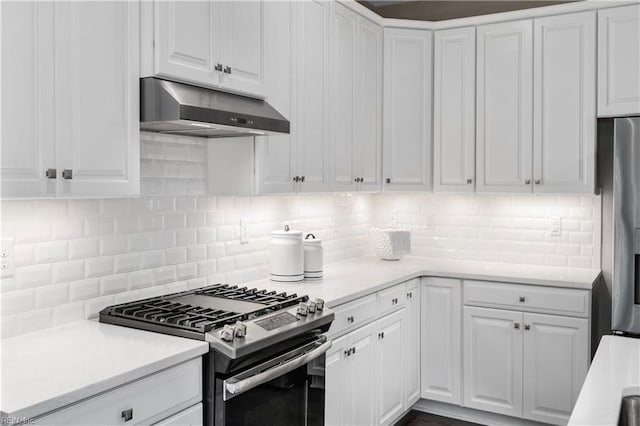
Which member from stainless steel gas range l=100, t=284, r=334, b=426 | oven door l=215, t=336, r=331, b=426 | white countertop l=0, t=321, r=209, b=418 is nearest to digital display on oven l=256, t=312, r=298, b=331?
stainless steel gas range l=100, t=284, r=334, b=426

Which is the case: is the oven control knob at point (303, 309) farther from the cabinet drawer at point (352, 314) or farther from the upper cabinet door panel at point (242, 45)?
the upper cabinet door panel at point (242, 45)

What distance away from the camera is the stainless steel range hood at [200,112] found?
7.17 feet

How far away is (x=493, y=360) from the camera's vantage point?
3.69m

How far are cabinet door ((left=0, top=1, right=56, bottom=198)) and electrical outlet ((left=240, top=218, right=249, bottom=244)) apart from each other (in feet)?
4.67

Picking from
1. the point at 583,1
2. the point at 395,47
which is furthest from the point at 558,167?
the point at 395,47

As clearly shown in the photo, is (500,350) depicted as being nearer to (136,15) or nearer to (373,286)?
(373,286)

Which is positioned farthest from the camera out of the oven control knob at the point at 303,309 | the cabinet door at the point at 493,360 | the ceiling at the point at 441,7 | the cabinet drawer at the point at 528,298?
the ceiling at the point at 441,7

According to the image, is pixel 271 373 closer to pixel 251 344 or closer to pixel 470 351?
pixel 251 344

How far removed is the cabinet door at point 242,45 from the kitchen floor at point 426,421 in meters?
2.34

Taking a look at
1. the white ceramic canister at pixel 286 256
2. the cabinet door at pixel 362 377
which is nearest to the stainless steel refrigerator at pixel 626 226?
the cabinet door at pixel 362 377

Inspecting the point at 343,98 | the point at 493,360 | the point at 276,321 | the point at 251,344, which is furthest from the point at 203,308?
the point at 493,360

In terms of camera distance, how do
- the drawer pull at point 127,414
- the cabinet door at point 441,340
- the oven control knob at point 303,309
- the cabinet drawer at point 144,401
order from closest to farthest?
the cabinet drawer at point 144,401, the drawer pull at point 127,414, the oven control knob at point 303,309, the cabinet door at point 441,340

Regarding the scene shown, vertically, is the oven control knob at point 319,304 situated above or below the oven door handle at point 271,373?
above

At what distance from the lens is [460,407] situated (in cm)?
388
